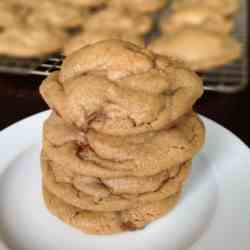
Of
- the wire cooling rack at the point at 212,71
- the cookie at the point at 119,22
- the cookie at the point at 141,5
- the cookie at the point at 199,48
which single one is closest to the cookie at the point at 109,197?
the wire cooling rack at the point at 212,71

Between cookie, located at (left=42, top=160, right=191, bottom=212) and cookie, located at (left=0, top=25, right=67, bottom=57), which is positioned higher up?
cookie, located at (left=42, top=160, right=191, bottom=212)

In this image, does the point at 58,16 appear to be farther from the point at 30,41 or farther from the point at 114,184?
the point at 114,184

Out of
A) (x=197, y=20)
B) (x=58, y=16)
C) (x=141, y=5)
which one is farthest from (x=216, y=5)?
(x=58, y=16)

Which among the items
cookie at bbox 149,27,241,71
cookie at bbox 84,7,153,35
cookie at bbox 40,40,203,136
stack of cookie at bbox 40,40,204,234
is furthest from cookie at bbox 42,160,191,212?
cookie at bbox 84,7,153,35

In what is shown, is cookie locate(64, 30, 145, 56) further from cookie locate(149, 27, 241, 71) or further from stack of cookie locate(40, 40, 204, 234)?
stack of cookie locate(40, 40, 204, 234)

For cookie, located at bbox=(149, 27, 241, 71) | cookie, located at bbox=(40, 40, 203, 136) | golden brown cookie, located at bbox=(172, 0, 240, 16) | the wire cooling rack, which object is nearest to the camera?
cookie, located at bbox=(40, 40, 203, 136)

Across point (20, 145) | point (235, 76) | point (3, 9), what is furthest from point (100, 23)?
point (20, 145)

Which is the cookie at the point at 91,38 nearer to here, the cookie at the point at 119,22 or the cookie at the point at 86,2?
the cookie at the point at 119,22
